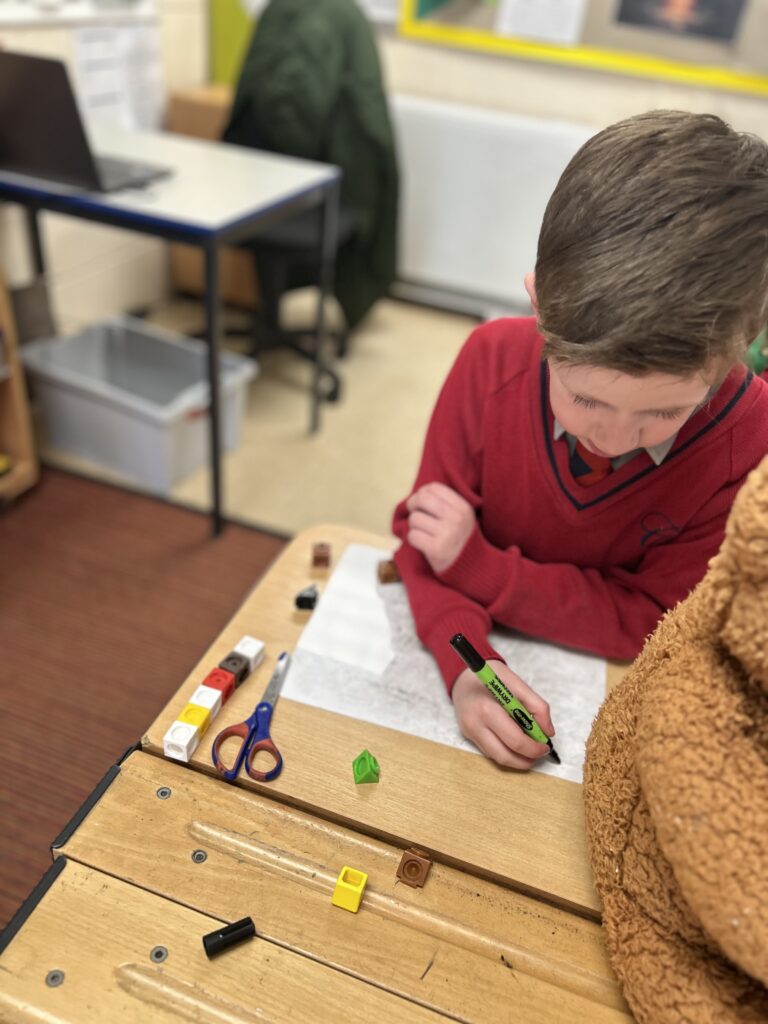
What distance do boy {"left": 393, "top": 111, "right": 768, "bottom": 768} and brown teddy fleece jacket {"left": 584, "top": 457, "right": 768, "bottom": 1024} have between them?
0.14 m

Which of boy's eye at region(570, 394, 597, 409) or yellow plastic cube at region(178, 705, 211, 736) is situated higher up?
boy's eye at region(570, 394, 597, 409)

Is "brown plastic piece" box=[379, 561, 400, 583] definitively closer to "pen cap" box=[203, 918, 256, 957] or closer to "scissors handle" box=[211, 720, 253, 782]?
"scissors handle" box=[211, 720, 253, 782]

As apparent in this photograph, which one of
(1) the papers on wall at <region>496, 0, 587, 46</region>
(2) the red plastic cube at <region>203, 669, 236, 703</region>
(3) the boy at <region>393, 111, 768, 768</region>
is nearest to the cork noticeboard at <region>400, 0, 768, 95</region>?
(1) the papers on wall at <region>496, 0, 587, 46</region>

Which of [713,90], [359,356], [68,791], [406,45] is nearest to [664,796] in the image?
[68,791]

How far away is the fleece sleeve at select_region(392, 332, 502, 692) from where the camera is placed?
2.55ft

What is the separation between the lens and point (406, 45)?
2809 millimetres

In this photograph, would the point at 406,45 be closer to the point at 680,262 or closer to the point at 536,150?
the point at 536,150

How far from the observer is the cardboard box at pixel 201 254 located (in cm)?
264

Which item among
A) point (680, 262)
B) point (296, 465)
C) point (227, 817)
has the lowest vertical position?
point (296, 465)

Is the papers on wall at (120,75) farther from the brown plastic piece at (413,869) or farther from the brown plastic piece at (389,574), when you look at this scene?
the brown plastic piece at (413,869)

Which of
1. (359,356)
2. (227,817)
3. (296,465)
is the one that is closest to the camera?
(227,817)

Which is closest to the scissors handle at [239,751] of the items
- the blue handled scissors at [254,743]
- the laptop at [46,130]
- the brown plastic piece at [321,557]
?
the blue handled scissors at [254,743]

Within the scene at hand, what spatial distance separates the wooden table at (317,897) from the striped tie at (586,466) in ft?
0.93

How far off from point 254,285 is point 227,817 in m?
2.55
